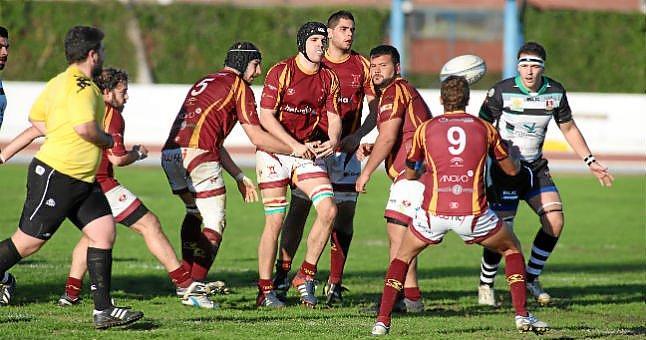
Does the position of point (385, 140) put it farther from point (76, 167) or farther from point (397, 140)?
point (76, 167)

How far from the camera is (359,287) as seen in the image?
12.2 meters

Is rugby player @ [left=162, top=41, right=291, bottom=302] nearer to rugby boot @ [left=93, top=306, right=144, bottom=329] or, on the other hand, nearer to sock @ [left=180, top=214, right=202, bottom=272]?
sock @ [left=180, top=214, right=202, bottom=272]

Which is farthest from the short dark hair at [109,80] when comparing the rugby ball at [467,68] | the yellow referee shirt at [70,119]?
the rugby ball at [467,68]

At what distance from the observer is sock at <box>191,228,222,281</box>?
34.2 ft

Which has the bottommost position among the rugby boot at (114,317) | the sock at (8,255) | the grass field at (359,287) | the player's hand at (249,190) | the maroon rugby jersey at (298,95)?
the grass field at (359,287)

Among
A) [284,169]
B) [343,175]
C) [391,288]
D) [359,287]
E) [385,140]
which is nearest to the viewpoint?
[391,288]

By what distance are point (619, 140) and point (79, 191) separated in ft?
77.7

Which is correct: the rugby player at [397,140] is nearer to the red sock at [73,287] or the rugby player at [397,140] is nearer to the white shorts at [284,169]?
the white shorts at [284,169]

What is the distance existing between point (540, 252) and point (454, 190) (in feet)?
10.3

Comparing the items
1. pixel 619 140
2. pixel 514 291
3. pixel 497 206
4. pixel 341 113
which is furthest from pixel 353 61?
pixel 619 140

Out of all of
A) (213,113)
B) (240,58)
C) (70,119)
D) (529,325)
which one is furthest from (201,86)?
(529,325)

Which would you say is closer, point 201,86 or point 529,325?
point 529,325

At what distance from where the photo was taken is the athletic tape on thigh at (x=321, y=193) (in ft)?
33.7

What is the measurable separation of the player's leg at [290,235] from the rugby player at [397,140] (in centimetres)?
86
